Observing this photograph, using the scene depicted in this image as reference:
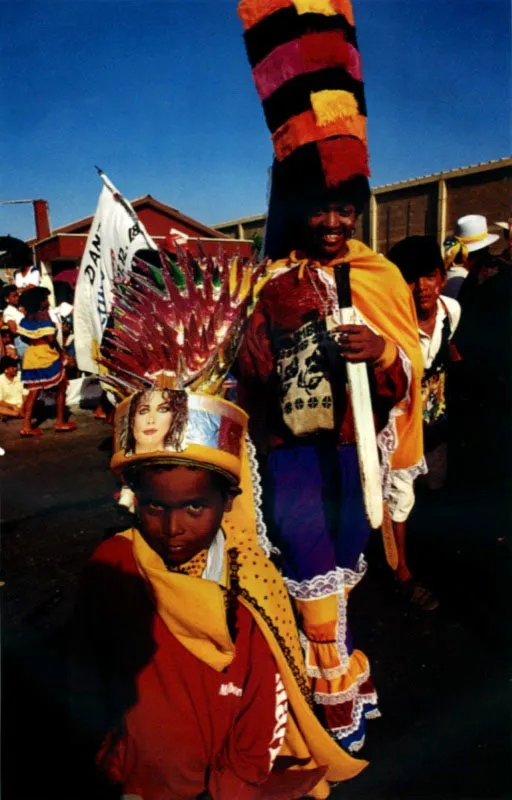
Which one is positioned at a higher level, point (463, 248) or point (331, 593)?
point (463, 248)

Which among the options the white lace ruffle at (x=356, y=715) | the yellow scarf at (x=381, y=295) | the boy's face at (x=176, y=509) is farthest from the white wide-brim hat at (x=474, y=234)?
the boy's face at (x=176, y=509)

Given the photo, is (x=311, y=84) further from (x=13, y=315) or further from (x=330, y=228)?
(x=13, y=315)

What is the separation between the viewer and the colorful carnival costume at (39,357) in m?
7.25

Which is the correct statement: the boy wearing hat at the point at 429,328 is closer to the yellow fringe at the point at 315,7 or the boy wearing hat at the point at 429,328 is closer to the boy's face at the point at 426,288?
the boy's face at the point at 426,288

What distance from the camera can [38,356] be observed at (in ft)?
23.8

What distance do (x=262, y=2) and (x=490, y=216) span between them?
36.8ft

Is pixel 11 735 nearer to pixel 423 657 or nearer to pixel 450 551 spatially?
pixel 423 657

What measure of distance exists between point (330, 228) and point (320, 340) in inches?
14.0

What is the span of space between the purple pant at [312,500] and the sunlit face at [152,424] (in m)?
0.62

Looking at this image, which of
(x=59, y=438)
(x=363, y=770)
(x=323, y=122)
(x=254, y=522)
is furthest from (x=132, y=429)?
(x=59, y=438)

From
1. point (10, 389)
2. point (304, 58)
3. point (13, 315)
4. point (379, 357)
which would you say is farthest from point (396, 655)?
point (13, 315)

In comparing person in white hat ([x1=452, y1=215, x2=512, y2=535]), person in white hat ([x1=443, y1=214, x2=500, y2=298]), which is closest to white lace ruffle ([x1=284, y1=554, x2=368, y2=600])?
person in white hat ([x1=452, y1=215, x2=512, y2=535])

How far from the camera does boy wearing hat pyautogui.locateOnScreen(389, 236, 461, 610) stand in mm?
3178

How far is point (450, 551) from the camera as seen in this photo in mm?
3648
